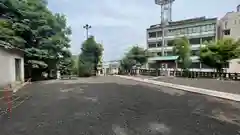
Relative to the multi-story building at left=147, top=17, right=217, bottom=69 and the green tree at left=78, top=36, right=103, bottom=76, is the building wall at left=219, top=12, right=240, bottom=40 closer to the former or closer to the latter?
the multi-story building at left=147, top=17, right=217, bottom=69

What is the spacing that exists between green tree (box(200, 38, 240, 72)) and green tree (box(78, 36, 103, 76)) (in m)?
15.8

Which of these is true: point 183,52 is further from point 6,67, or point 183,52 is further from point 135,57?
point 6,67

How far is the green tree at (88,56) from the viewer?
31188 mm

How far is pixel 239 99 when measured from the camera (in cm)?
902

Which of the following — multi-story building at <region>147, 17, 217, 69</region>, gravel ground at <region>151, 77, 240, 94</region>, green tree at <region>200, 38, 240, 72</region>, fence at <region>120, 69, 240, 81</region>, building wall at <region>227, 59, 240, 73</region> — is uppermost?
multi-story building at <region>147, 17, 217, 69</region>

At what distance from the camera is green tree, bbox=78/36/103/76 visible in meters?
31.2

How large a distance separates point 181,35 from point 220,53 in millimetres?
17487

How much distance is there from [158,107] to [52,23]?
1867 centimetres

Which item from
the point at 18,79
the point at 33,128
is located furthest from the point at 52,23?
the point at 33,128

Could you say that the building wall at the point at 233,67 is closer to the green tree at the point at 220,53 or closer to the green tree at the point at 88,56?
A: the green tree at the point at 220,53

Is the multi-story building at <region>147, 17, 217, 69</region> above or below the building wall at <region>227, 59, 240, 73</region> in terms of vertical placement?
above

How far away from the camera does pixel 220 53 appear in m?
20.5

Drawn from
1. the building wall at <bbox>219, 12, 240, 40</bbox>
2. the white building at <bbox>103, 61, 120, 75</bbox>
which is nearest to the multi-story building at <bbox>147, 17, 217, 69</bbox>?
the building wall at <bbox>219, 12, 240, 40</bbox>

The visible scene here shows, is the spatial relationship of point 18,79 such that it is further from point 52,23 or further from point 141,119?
point 141,119
